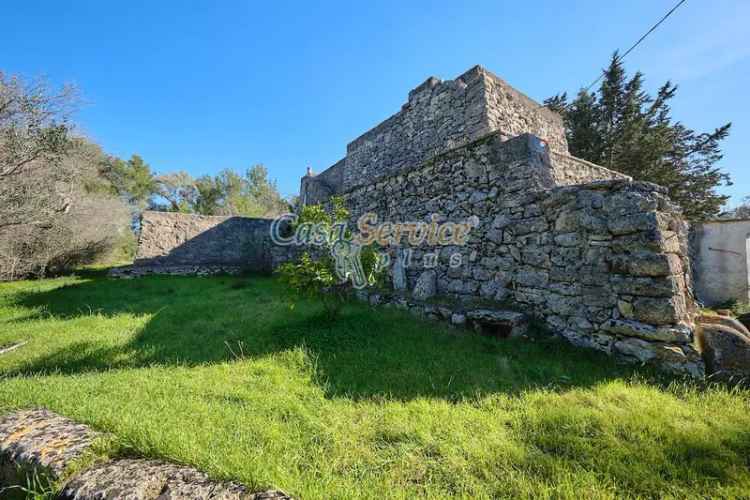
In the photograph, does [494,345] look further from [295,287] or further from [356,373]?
[295,287]

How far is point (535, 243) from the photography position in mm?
3777

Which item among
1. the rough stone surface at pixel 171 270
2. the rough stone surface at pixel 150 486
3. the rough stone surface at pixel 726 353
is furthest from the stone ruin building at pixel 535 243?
the rough stone surface at pixel 171 270

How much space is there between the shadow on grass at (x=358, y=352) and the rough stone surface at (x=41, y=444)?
1.45m

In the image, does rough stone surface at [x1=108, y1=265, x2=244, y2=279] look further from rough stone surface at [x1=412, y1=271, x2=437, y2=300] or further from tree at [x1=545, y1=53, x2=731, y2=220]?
tree at [x1=545, y1=53, x2=731, y2=220]

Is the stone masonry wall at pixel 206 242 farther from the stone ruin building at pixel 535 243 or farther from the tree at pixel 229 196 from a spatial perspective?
the tree at pixel 229 196

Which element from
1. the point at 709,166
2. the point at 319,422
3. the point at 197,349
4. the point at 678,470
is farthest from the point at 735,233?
the point at 197,349

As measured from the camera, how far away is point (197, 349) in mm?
3602

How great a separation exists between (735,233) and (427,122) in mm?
8525

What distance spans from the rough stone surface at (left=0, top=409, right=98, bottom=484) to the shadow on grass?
4.77 feet

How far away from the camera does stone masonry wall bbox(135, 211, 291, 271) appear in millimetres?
10727

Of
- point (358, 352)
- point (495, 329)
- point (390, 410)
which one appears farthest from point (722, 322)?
point (358, 352)

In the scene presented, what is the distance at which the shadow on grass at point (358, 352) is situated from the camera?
2.66 metres

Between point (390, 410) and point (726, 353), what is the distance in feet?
11.0

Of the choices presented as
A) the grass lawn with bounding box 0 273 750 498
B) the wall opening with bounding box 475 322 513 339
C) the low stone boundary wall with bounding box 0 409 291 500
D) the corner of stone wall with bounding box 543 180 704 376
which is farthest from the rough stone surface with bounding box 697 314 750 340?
the low stone boundary wall with bounding box 0 409 291 500
